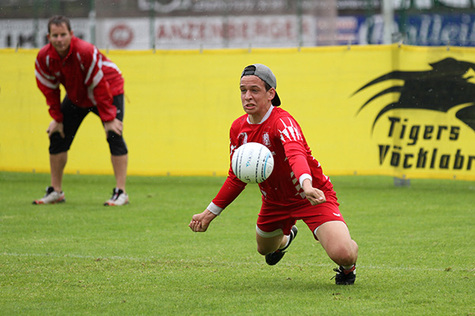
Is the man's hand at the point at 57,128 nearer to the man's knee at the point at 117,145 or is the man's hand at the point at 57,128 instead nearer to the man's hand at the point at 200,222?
the man's knee at the point at 117,145

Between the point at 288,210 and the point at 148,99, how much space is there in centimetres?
728

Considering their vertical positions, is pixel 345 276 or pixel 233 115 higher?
pixel 345 276

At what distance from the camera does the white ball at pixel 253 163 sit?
216 inches

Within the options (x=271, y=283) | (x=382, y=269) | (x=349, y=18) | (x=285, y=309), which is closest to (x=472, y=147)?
(x=382, y=269)

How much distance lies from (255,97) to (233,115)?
6.94 m

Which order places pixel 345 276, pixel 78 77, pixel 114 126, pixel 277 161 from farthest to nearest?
pixel 114 126
pixel 78 77
pixel 277 161
pixel 345 276

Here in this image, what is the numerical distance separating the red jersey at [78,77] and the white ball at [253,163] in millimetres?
4931

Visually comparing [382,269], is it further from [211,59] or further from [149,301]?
[211,59]

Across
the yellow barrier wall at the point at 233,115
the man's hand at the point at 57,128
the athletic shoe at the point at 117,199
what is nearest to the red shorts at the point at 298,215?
the athletic shoe at the point at 117,199

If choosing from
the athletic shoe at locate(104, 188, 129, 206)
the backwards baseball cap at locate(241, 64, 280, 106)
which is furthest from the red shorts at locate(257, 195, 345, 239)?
the athletic shoe at locate(104, 188, 129, 206)

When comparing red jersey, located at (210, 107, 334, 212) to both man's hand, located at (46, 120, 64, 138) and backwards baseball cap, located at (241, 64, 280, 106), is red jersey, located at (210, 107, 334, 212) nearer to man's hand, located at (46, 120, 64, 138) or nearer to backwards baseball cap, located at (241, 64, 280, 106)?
backwards baseball cap, located at (241, 64, 280, 106)

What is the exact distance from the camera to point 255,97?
228 inches

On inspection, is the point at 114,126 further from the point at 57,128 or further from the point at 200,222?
the point at 200,222

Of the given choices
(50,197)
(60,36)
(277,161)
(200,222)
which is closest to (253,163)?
(277,161)
